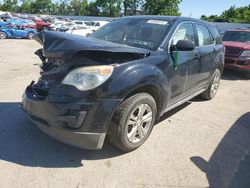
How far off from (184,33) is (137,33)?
0.84m

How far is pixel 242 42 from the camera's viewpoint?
32.8 feet

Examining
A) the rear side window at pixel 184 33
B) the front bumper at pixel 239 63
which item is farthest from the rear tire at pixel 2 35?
the rear side window at pixel 184 33

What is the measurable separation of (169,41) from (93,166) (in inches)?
82.8

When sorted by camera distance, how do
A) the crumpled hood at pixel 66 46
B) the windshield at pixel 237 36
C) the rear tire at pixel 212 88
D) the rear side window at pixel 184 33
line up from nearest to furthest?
1. the crumpled hood at pixel 66 46
2. the rear side window at pixel 184 33
3. the rear tire at pixel 212 88
4. the windshield at pixel 237 36

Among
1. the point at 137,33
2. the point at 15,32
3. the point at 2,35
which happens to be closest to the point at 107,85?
the point at 137,33

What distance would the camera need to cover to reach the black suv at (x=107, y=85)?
3.24 meters

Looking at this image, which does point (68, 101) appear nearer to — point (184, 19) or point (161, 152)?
point (161, 152)

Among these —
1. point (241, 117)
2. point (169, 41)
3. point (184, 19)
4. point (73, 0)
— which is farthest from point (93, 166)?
point (73, 0)

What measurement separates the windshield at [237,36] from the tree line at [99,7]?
43.7 meters

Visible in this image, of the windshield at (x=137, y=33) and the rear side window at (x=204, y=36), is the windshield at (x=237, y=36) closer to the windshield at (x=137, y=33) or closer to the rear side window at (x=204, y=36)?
the rear side window at (x=204, y=36)

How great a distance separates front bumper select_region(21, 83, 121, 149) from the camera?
3.22m

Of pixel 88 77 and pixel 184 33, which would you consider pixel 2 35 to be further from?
pixel 88 77

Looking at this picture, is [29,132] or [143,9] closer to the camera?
[29,132]

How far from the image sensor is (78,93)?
3.22m
